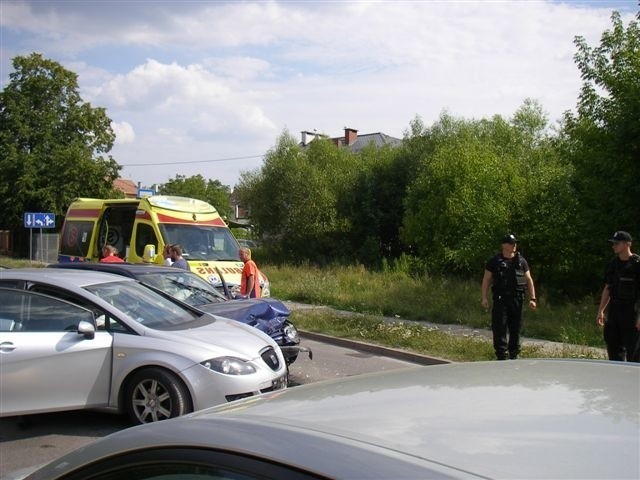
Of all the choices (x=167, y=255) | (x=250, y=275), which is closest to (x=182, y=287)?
(x=250, y=275)

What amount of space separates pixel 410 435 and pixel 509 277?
725 centimetres

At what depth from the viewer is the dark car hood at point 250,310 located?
7.72 metres

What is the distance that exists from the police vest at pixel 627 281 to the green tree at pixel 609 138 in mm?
6786

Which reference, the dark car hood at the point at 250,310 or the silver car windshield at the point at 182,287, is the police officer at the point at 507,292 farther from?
the silver car windshield at the point at 182,287

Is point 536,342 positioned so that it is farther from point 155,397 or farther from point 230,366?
point 155,397

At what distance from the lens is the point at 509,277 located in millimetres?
8477

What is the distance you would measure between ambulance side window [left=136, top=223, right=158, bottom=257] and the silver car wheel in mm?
8556

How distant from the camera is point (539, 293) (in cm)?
1859

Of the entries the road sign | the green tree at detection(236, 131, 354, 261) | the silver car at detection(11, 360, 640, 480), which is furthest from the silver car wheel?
the road sign

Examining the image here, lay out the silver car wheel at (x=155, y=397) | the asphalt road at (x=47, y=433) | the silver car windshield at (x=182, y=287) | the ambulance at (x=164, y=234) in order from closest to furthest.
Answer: the asphalt road at (x=47, y=433), the silver car wheel at (x=155, y=397), the silver car windshield at (x=182, y=287), the ambulance at (x=164, y=234)

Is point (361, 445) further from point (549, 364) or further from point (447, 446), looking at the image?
point (549, 364)

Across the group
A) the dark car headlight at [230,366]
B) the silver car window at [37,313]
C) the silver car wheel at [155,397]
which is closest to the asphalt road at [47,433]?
the silver car wheel at [155,397]

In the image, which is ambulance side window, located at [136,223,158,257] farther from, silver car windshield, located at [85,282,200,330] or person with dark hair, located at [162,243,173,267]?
silver car windshield, located at [85,282,200,330]

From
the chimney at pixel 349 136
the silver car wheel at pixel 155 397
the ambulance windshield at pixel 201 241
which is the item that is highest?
the chimney at pixel 349 136
